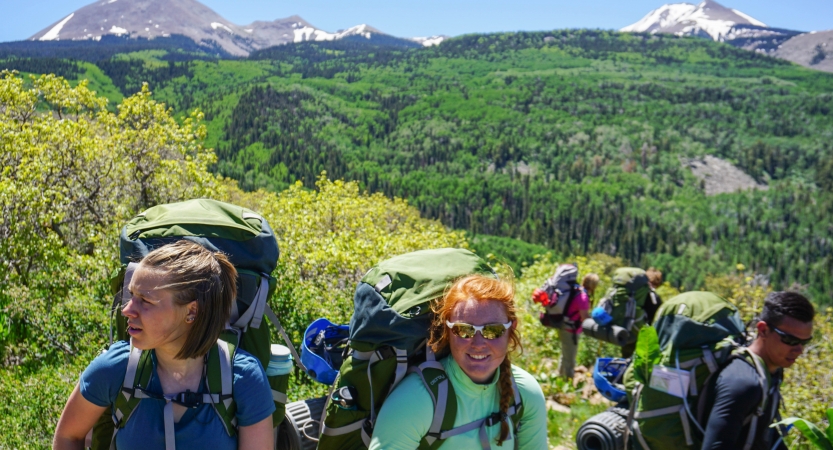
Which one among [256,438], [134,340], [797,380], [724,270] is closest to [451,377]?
[256,438]

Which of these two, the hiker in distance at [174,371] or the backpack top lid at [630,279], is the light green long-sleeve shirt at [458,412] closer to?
the hiker in distance at [174,371]

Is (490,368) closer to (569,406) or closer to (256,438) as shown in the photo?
(256,438)

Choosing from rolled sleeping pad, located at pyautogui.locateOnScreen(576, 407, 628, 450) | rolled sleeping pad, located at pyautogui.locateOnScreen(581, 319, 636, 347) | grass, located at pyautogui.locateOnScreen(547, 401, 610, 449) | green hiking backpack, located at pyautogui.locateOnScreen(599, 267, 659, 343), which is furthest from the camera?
green hiking backpack, located at pyautogui.locateOnScreen(599, 267, 659, 343)

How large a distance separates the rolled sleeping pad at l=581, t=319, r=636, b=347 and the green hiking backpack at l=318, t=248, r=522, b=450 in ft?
17.3

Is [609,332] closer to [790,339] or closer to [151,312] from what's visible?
[790,339]

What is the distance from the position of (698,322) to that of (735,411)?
536mm

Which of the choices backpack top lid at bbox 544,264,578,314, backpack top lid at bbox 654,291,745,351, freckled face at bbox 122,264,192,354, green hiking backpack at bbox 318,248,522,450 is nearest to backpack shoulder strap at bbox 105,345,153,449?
freckled face at bbox 122,264,192,354

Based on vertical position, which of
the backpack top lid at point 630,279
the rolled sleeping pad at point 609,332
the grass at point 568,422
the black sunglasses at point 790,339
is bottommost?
the grass at point 568,422

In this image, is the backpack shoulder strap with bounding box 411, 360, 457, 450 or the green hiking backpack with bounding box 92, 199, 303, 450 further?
the backpack shoulder strap with bounding box 411, 360, 457, 450

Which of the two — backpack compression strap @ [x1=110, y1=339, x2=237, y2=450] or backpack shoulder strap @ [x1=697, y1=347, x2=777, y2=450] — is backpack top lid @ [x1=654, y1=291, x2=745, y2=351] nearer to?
backpack shoulder strap @ [x1=697, y1=347, x2=777, y2=450]

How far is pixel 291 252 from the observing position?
9375mm

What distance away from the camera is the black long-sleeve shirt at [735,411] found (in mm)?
3199

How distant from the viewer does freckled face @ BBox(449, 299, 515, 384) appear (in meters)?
2.43

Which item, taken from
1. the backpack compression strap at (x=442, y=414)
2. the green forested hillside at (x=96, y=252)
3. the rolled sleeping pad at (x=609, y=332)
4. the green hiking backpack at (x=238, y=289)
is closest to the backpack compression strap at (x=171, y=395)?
the green hiking backpack at (x=238, y=289)
